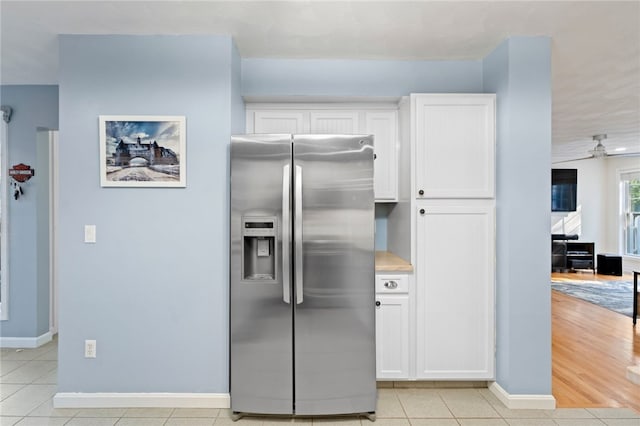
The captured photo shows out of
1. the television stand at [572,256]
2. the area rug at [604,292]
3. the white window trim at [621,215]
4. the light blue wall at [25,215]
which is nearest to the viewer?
the light blue wall at [25,215]

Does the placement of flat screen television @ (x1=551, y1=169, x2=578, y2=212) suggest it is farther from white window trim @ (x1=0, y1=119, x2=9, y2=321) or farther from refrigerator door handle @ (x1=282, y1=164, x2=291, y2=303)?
white window trim @ (x1=0, y1=119, x2=9, y2=321)

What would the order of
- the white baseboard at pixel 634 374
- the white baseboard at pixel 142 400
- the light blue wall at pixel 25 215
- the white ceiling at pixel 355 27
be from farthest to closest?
1. the light blue wall at pixel 25 215
2. the white baseboard at pixel 142 400
3. the white ceiling at pixel 355 27
4. the white baseboard at pixel 634 374

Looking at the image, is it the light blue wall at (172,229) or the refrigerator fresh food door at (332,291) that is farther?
the light blue wall at (172,229)

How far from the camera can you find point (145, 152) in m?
2.51

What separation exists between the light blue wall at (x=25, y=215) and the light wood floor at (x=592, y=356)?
4557 millimetres

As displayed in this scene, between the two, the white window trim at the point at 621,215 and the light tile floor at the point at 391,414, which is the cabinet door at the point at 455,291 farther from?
the white window trim at the point at 621,215

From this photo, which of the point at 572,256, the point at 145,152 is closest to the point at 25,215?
the point at 145,152

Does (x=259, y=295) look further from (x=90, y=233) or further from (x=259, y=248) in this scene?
(x=90, y=233)

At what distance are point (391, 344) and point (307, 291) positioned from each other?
0.82m

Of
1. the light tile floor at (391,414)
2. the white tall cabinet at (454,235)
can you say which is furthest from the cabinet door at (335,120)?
the light tile floor at (391,414)

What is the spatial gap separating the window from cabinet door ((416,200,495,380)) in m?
7.33

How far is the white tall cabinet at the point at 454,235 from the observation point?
2.69 m

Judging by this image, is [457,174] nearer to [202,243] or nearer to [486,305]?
[486,305]

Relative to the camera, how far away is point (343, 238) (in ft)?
7.81
